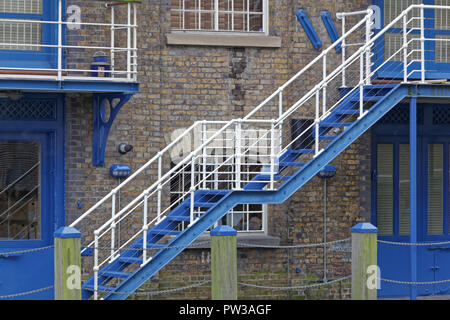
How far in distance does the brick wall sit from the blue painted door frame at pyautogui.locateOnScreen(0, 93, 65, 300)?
147mm

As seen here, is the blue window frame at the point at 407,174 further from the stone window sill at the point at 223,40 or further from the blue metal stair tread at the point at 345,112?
the stone window sill at the point at 223,40

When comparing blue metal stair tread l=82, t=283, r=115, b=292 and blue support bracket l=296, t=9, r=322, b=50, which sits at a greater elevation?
blue support bracket l=296, t=9, r=322, b=50

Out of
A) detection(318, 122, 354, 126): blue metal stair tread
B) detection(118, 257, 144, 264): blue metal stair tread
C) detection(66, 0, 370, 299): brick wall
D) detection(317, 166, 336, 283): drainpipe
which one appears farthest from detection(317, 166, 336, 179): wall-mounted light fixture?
detection(118, 257, 144, 264): blue metal stair tread

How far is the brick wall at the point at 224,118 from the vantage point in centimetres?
1587

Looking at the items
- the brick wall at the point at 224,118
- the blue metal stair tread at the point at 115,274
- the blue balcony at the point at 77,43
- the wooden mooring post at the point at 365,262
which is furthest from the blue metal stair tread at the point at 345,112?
the blue metal stair tread at the point at 115,274

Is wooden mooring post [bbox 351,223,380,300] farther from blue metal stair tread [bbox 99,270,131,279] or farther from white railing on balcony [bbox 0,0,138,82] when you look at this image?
white railing on balcony [bbox 0,0,138,82]

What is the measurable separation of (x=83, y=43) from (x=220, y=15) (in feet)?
7.69

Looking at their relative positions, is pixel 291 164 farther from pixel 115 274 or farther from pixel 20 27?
pixel 20 27

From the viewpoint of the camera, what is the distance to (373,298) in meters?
12.9

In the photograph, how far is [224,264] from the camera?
1245cm

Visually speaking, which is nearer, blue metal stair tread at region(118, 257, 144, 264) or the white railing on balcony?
blue metal stair tread at region(118, 257, 144, 264)

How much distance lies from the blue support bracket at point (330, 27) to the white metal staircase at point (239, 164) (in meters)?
0.16

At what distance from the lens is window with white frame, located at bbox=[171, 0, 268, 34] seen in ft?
54.6
